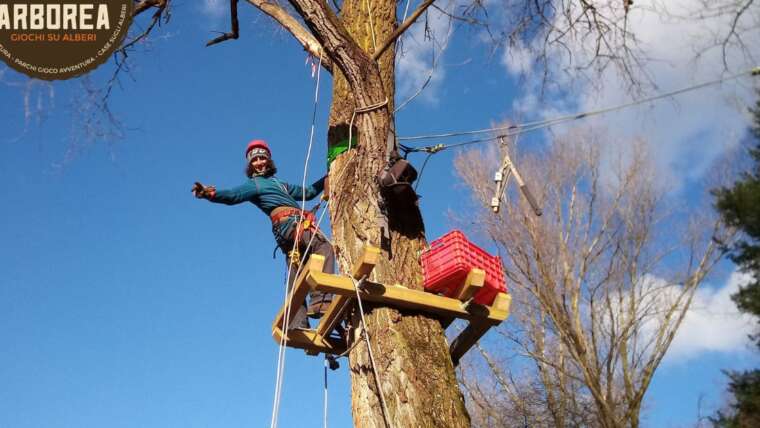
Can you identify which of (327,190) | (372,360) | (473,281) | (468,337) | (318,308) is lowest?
(372,360)

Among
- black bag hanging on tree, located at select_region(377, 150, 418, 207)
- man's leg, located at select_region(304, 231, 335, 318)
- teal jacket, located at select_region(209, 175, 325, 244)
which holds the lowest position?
man's leg, located at select_region(304, 231, 335, 318)

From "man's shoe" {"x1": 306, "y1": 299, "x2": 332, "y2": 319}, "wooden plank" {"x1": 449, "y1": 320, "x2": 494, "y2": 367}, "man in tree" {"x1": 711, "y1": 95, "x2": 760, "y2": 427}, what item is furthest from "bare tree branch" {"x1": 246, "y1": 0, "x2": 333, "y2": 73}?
"man in tree" {"x1": 711, "y1": 95, "x2": 760, "y2": 427}

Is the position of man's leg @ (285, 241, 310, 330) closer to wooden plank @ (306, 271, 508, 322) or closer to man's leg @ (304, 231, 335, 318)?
man's leg @ (304, 231, 335, 318)

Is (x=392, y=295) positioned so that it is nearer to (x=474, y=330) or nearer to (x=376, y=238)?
(x=376, y=238)

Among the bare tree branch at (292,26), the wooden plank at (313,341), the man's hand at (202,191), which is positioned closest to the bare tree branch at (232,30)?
the bare tree branch at (292,26)

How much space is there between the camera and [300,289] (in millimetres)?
3068

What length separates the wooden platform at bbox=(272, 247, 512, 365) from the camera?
2.79 metres

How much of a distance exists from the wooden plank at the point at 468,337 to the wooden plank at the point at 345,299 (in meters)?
0.54

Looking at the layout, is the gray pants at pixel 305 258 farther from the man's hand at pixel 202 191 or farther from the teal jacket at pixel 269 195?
the man's hand at pixel 202 191

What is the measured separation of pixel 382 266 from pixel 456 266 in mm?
324

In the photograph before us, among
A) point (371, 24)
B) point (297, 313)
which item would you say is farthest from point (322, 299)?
point (371, 24)

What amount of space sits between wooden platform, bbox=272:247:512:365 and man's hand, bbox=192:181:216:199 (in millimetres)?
Result: 939

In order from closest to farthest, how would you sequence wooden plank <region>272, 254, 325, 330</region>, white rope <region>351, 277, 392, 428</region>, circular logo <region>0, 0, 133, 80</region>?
1. white rope <region>351, 277, 392, 428</region>
2. wooden plank <region>272, 254, 325, 330</region>
3. circular logo <region>0, 0, 133, 80</region>

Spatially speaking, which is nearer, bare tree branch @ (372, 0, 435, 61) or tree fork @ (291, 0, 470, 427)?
tree fork @ (291, 0, 470, 427)
